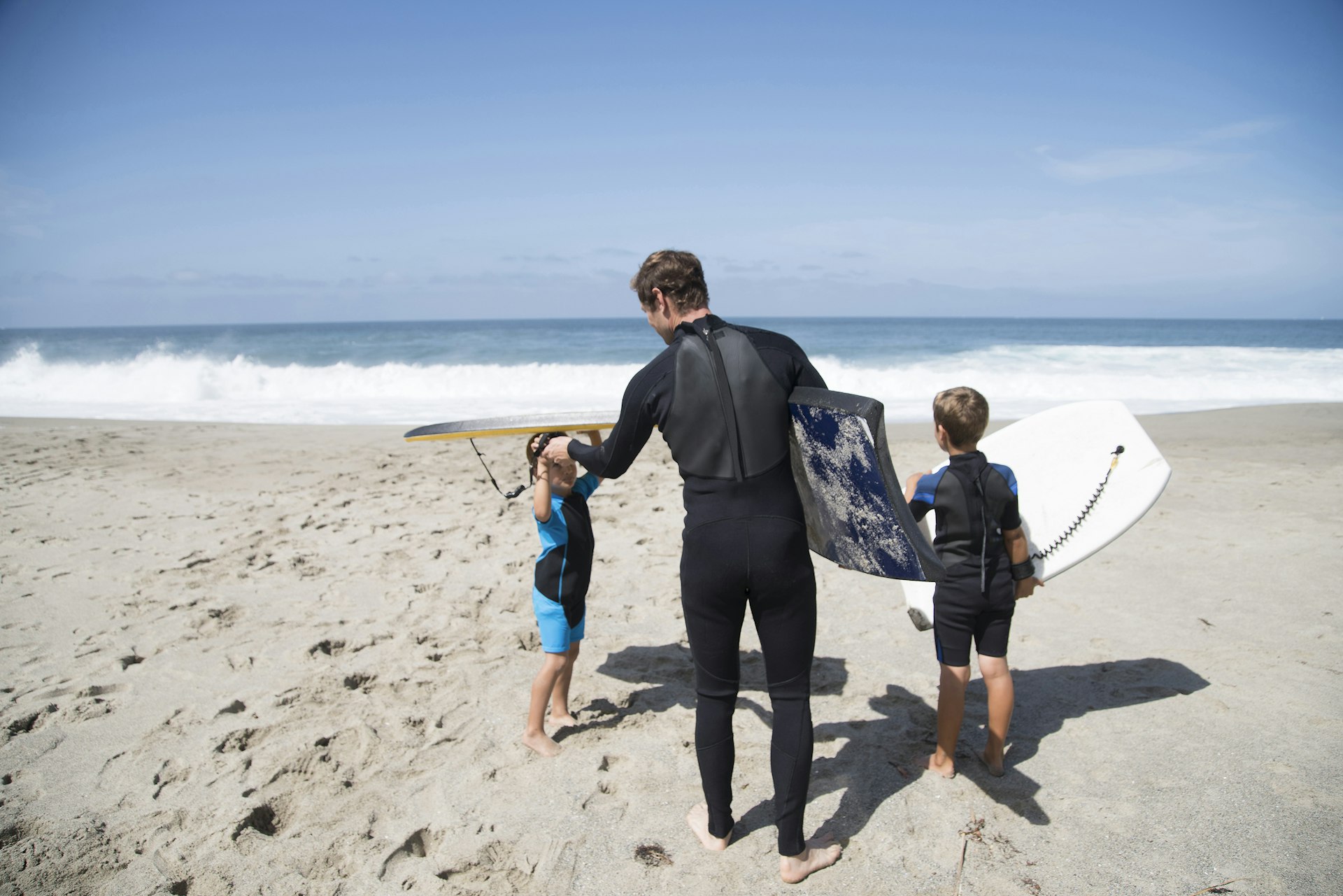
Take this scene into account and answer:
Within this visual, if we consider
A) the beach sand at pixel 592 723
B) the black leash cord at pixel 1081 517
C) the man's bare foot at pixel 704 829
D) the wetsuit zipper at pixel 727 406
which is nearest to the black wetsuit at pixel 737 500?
the wetsuit zipper at pixel 727 406

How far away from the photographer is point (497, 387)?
20750 mm

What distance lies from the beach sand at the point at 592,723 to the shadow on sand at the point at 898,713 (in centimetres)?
2

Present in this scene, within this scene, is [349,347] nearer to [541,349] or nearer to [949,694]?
[541,349]

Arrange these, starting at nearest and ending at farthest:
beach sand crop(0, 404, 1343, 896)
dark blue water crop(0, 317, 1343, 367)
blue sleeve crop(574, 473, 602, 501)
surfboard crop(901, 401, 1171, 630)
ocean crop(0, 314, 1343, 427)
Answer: beach sand crop(0, 404, 1343, 896), blue sleeve crop(574, 473, 602, 501), surfboard crop(901, 401, 1171, 630), ocean crop(0, 314, 1343, 427), dark blue water crop(0, 317, 1343, 367)

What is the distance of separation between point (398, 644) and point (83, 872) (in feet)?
5.91

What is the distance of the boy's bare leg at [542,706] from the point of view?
124 inches

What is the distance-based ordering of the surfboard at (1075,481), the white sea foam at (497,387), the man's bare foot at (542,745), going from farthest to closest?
the white sea foam at (497,387) → the surfboard at (1075,481) → the man's bare foot at (542,745)

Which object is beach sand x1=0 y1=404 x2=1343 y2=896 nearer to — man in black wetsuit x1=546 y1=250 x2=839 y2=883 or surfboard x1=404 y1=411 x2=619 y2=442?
man in black wetsuit x1=546 y1=250 x2=839 y2=883

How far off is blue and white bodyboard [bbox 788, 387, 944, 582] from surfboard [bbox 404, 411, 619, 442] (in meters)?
0.81

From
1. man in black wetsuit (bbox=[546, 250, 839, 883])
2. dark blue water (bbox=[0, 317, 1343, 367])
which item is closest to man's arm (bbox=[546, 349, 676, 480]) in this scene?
man in black wetsuit (bbox=[546, 250, 839, 883])

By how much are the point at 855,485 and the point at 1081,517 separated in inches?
72.0

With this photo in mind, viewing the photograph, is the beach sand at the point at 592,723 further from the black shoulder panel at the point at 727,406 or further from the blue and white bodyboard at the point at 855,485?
the black shoulder panel at the point at 727,406

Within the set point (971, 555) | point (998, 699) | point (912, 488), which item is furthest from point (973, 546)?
point (998, 699)

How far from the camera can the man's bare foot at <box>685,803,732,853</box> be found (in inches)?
99.7
